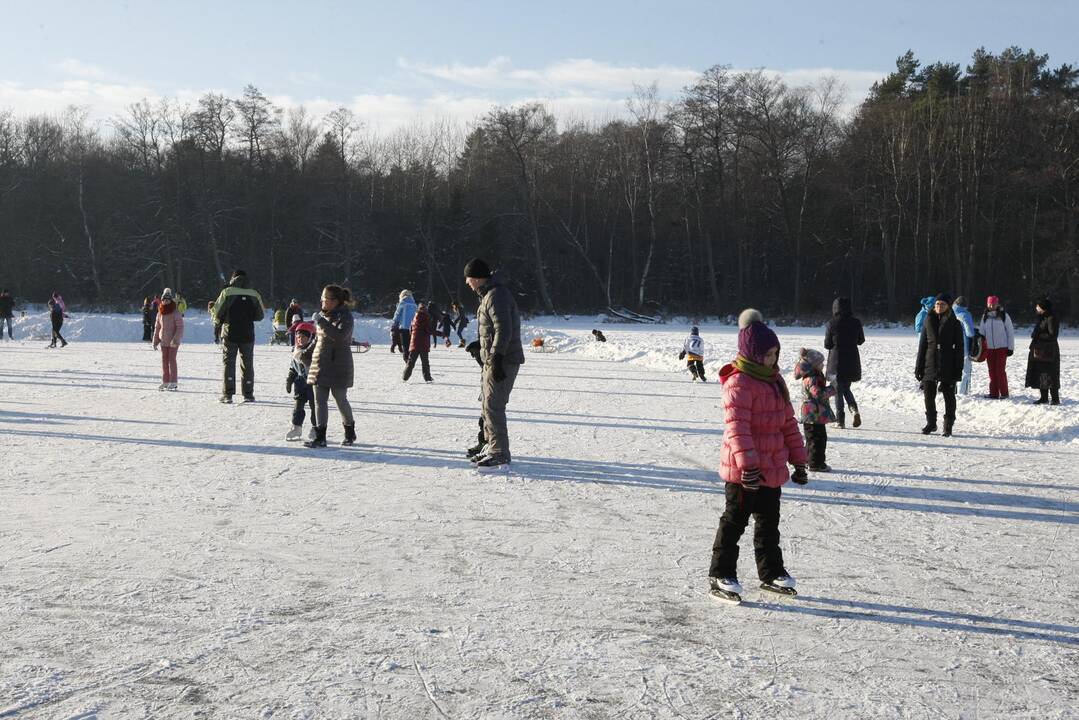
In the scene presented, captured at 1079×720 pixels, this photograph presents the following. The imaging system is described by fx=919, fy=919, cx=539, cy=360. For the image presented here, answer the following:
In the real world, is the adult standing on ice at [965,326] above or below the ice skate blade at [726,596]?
above

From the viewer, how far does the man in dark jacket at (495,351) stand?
24.1 feet

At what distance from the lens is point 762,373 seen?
4.43m

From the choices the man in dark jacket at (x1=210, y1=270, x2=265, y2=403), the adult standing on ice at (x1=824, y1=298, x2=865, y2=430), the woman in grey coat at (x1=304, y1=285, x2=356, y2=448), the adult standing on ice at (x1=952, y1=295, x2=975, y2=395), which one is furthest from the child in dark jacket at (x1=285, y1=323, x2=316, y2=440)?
the adult standing on ice at (x1=952, y1=295, x2=975, y2=395)

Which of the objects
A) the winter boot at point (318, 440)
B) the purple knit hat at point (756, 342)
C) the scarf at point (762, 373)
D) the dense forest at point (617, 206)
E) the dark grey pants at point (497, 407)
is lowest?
the winter boot at point (318, 440)

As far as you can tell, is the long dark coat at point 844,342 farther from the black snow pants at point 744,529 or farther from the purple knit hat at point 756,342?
the black snow pants at point 744,529

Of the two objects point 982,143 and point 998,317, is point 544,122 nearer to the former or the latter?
point 982,143

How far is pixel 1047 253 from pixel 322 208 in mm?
34798

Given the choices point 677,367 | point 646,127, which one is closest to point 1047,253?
point 646,127

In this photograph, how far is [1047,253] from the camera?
41.6 m

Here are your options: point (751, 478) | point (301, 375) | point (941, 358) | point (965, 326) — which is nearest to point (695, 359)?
point (965, 326)

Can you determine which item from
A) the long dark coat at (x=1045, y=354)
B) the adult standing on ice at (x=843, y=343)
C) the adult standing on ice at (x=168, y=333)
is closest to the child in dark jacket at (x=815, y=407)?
the adult standing on ice at (x=843, y=343)

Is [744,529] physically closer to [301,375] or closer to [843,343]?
[301,375]

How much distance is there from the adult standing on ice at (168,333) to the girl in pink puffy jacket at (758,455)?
10211mm

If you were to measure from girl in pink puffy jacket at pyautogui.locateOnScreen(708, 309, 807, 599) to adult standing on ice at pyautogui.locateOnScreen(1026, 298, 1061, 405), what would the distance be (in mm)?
8666
